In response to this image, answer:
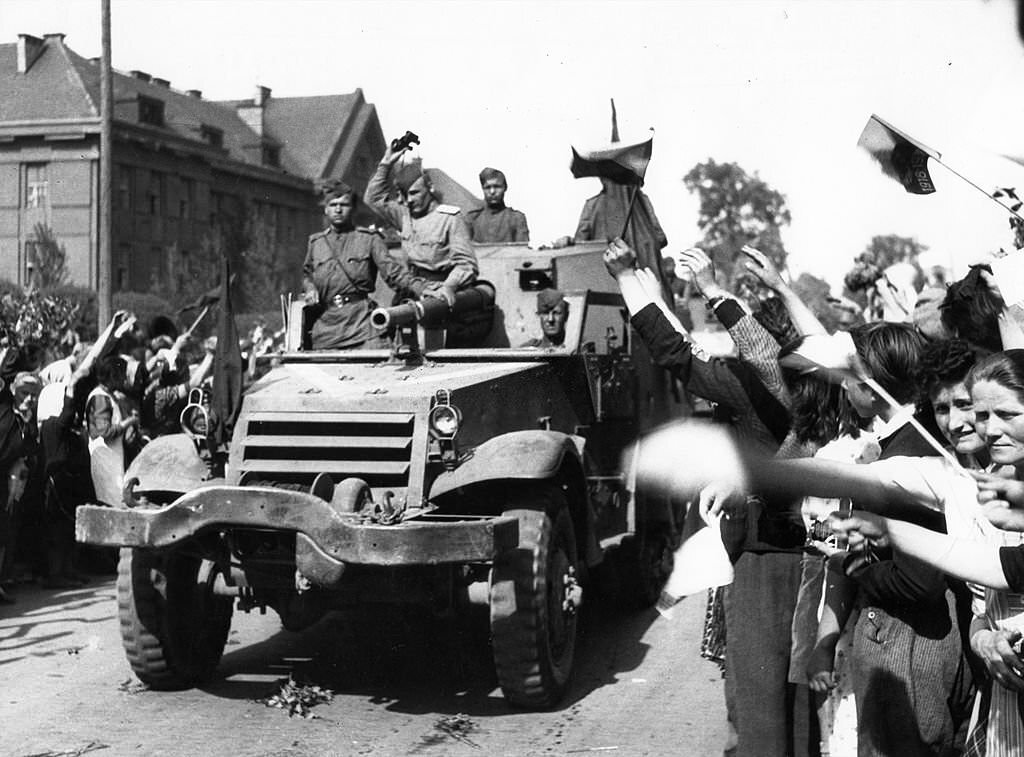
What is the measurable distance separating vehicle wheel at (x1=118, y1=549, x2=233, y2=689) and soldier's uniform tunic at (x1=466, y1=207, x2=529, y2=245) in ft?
12.8

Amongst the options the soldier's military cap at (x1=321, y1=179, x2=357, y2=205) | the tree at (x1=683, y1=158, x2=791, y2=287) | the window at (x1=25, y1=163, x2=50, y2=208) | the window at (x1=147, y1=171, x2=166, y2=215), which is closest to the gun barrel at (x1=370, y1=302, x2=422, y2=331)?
the soldier's military cap at (x1=321, y1=179, x2=357, y2=205)

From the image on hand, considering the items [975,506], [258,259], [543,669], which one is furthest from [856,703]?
[258,259]

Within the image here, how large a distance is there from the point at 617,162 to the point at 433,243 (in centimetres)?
206

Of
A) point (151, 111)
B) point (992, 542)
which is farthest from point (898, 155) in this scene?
point (151, 111)

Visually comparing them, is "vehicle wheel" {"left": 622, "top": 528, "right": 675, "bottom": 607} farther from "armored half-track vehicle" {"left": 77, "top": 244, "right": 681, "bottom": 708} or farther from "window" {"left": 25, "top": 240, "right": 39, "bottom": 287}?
"window" {"left": 25, "top": 240, "right": 39, "bottom": 287}

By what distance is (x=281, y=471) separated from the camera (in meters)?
7.42

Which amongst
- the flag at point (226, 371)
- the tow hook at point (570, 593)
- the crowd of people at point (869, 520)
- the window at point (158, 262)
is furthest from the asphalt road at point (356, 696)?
the window at point (158, 262)

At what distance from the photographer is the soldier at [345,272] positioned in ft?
28.9

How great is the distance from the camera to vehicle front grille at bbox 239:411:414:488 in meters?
7.40

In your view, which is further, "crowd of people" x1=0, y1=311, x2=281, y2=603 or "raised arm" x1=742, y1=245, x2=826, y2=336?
"crowd of people" x1=0, y1=311, x2=281, y2=603

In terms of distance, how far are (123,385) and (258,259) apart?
29476 mm

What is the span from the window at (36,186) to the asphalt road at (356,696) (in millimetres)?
20944

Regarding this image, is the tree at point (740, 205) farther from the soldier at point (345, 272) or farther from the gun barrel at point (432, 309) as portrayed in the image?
the soldier at point (345, 272)

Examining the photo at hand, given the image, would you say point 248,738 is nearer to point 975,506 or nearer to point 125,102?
point 975,506
